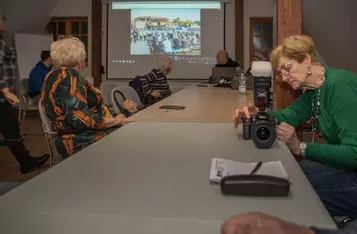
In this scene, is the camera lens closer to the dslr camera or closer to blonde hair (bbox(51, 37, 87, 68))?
the dslr camera

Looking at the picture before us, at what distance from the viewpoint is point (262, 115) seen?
5.06ft

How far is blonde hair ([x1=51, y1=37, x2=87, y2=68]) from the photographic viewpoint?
2.50 meters

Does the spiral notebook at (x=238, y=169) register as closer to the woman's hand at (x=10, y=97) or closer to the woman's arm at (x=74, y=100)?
the woman's arm at (x=74, y=100)

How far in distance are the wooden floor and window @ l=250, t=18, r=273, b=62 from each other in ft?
13.3

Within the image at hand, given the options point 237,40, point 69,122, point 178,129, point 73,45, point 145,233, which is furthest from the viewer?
point 237,40

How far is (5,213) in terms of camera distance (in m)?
0.88

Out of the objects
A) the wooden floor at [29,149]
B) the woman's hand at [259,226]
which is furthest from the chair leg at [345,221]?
the wooden floor at [29,149]

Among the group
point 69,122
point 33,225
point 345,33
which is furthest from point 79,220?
point 345,33

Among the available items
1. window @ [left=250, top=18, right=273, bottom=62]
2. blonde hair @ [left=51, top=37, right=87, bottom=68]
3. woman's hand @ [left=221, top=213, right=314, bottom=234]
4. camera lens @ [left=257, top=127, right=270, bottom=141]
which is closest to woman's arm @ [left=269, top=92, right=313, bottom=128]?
camera lens @ [left=257, top=127, right=270, bottom=141]

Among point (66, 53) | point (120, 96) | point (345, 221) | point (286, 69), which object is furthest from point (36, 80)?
point (345, 221)

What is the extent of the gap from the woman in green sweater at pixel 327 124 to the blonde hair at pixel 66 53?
1.09 meters

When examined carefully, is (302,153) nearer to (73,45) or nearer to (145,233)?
(145,233)

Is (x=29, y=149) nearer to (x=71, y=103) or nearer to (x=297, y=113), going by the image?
(x=71, y=103)

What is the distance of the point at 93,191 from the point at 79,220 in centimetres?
18
